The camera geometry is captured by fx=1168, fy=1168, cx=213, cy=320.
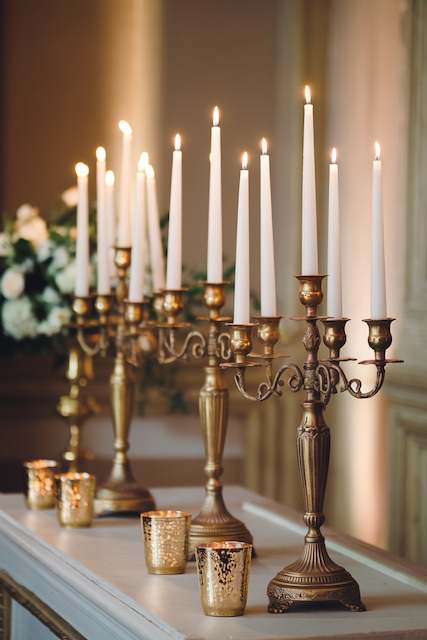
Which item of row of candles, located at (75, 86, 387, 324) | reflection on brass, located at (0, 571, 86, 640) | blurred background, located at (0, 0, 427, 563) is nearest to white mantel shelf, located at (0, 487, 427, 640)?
reflection on brass, located at (0, 571, 86, 640)

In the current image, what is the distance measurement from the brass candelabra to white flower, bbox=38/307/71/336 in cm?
141

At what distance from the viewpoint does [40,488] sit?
2.36 m

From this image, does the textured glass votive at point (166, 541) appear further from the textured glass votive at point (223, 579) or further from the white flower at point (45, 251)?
the white flower at point (45, 251)

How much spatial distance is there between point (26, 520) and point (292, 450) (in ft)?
6.91

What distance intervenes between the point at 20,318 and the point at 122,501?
0.88m

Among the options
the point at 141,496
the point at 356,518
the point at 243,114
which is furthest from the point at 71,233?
the point at 356,518

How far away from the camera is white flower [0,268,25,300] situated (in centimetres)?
303

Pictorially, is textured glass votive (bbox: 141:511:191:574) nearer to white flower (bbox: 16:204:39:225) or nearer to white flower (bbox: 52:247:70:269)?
white flower (bbox: 52:247:70:269)

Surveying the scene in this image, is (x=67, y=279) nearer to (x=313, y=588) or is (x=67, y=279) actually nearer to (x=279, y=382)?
(x=279, y=382)

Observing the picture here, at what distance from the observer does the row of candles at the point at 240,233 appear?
1546 mm

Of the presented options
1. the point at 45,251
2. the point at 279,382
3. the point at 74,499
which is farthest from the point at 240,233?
the point at 45,251

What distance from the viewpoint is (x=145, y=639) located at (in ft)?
4.73

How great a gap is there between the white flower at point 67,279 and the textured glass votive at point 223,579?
1531 mm

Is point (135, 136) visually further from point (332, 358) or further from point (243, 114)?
point (332, 358)
